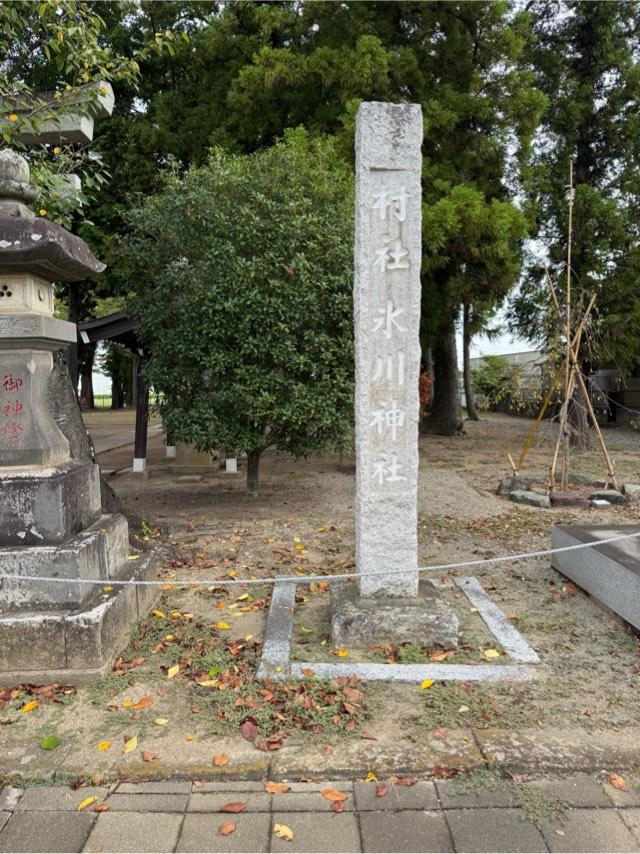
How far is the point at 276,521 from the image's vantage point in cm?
788

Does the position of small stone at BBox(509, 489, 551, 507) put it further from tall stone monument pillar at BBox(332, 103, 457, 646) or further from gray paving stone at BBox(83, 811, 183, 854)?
gray paving stone at BBox(83, 811, 183, 854)

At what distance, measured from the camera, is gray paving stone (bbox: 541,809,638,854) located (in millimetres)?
2371

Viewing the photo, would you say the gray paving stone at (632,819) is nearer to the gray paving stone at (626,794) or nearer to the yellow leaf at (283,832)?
the gray paving stone at (626,794)

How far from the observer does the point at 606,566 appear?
15.3 ft

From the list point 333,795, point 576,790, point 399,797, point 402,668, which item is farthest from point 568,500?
point 333,795

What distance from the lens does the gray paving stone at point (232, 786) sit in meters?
2.71

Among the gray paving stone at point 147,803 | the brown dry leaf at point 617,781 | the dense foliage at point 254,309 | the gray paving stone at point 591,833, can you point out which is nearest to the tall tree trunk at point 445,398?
the dense foliage at point 254,309

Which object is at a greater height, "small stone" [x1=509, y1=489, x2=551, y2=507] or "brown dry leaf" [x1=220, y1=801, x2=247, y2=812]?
"small stone" [x1=509, y1=489, x2=551, y2=507]

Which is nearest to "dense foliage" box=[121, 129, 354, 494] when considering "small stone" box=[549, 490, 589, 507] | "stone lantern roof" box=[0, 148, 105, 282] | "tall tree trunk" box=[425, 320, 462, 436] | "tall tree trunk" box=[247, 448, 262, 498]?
"tall tree trunk" box=[247, 448, 262, 498]

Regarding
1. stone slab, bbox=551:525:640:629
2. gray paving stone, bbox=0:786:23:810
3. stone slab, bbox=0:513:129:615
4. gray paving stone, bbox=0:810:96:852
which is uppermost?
stone slab, bbox=0:513:129:615

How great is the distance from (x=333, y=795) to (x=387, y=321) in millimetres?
2641

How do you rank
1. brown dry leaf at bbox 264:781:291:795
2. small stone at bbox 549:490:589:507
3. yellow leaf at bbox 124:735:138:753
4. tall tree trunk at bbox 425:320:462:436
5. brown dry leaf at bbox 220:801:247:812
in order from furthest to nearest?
tall tree trunk at bbox 425:320:462:436 → small stone at bbox 549:490:589:507 → yellow leaf at bbox 124:735:138:753 → brown dry leaf at bbox 264:781:291:795 → brown dry leaf at bbox 220:801:247:812

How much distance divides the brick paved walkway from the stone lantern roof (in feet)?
9.64

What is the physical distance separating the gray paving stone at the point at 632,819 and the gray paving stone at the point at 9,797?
255 centimetres
